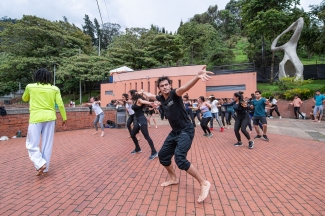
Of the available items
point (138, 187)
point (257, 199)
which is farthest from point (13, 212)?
point (257, 199)

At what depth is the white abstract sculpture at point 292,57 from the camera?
1933 cm

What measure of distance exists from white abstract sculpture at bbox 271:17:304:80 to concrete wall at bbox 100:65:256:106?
464 centimetres

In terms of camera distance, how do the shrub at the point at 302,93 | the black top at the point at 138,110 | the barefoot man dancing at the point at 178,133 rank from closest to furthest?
1. the barefoot man dancing at the point at 178,133
2. the black top at the point at 138,110
3. the shrub at the point at 302,93

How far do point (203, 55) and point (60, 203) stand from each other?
119 feet

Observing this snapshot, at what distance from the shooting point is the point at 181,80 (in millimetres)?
21094

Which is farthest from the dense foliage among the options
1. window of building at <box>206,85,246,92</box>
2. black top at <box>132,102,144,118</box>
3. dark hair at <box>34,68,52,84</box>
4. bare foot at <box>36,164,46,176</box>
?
bare foot at <box>36,164,46,176</box>

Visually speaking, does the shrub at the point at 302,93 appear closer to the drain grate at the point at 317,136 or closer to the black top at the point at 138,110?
the drain grate at the point at 317,136

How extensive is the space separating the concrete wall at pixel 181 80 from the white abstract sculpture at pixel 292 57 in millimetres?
4642

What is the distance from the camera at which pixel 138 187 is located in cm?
339

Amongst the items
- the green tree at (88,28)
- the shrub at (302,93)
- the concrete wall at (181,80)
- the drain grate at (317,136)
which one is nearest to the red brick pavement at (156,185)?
the drain grate at (317,136)

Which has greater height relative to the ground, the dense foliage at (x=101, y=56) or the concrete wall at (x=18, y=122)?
the dense foliage at (x=101, y=56)

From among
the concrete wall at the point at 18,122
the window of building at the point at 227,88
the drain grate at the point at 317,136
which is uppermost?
the window of building at the point at 227,88

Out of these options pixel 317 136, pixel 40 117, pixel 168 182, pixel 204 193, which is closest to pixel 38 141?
pixel 40 117

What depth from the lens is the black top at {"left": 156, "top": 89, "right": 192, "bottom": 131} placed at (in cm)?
306
